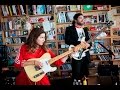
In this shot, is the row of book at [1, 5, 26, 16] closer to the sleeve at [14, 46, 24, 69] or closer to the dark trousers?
the sleeve at [14, 46, 24, 69]

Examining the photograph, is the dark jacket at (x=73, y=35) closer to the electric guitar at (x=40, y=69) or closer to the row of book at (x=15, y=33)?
the electric guitar at (x=40, y=69)

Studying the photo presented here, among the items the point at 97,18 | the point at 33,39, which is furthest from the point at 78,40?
the point at 33,39

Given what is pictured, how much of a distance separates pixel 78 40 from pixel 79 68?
294 mm

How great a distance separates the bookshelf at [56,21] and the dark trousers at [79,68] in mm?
60

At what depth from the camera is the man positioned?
8.31 feet

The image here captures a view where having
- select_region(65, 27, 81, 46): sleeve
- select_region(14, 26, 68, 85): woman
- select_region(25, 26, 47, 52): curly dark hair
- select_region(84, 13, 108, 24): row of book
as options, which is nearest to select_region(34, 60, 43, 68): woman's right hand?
select_region(14, 26, 68, 85): woman

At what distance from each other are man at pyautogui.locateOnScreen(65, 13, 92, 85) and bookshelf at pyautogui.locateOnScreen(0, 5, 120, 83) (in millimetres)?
49

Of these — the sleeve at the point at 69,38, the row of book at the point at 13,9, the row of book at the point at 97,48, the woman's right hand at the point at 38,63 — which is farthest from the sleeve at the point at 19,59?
the row of book at the point at 97,48

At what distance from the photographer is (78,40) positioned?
2539 mm

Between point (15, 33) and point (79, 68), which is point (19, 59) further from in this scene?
point (79, 68)

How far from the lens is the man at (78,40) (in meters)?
2.53

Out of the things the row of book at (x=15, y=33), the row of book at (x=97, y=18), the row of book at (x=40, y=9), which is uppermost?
the row of book at (x=40, y=9)

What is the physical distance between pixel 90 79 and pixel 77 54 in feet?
0.96
